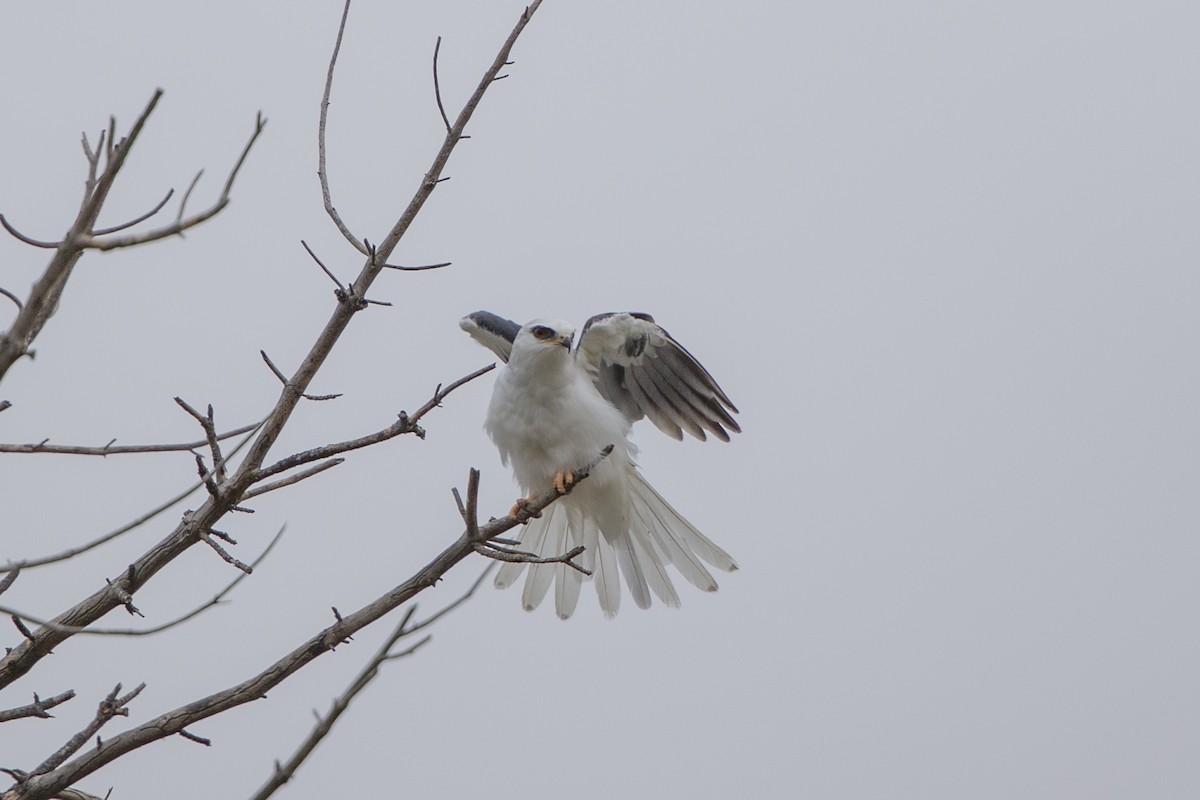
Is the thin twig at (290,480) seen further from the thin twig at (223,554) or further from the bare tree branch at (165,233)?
the bare tree branch at (165,233)

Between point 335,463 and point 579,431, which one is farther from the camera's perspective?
point 579,431

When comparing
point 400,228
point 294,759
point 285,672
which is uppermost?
point 400,228

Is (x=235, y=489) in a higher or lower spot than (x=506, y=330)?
lower

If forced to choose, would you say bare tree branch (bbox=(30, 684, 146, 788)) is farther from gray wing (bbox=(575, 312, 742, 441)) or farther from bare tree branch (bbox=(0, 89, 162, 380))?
gray wing (bbox=(575, 312, 742, 441))

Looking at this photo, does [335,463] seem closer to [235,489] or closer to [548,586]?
[235,489]

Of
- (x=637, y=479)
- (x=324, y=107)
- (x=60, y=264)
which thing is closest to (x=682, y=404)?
(x=637, y=479)

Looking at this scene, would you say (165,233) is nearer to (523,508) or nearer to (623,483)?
(523,508)

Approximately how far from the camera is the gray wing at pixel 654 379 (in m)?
5.61

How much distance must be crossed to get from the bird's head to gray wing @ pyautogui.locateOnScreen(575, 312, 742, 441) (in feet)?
1.51

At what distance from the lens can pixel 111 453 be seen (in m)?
2.03

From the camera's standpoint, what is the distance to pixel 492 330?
5840 millimetres

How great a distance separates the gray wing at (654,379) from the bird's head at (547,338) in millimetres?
461

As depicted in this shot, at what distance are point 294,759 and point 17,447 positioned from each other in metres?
0.71

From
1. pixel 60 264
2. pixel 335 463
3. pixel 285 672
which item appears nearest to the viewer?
pixel 60 264
